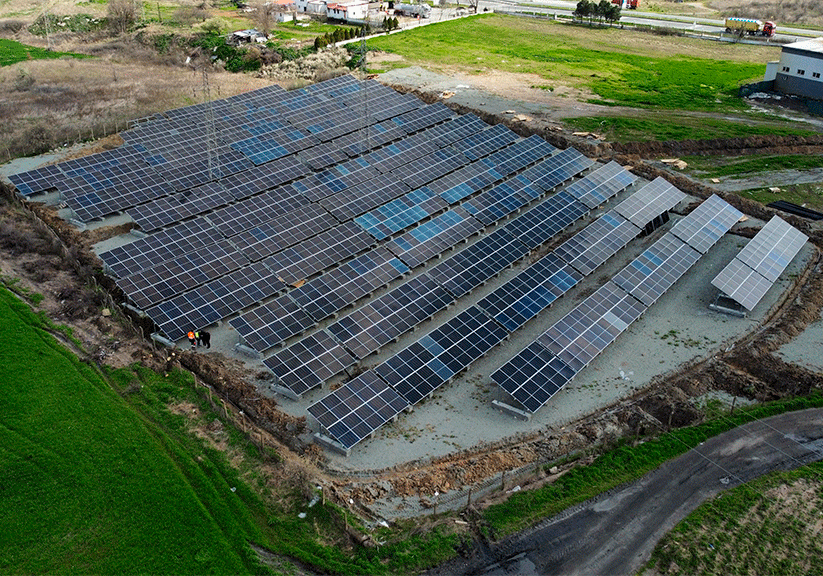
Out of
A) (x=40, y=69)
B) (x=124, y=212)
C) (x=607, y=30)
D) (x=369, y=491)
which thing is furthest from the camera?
(x=607, y=30)

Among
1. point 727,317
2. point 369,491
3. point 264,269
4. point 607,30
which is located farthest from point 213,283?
point 607,30

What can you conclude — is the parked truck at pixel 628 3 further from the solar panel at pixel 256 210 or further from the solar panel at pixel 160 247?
the solar panel at pixel 160 247

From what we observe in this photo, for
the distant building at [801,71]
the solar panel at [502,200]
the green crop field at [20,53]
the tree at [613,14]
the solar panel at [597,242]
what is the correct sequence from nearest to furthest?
1. the solar panel at [597,242]
2. the solar panel at [502,200]
3. the distant building at [801,71]
4. the green crop field at [20,53]
5. the tree at [613,14]

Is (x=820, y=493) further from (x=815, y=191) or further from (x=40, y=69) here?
(x=40, y=69)

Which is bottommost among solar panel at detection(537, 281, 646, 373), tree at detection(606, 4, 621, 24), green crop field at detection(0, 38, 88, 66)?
solar panel at detection(537, 281, 646, 373)

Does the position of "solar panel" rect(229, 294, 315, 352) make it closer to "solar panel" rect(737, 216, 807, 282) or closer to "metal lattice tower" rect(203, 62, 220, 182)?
"metal lattice tower" rect(203, 62, 220, 182)

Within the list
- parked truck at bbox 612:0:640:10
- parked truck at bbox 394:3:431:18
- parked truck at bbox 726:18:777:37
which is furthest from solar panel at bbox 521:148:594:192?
parked truck at bbox 612:0:640:10

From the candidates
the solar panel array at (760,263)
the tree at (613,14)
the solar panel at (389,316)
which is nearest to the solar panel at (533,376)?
the solar panel at (389,316)
